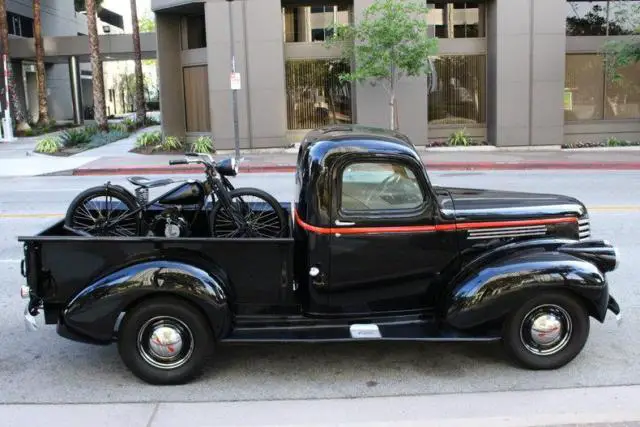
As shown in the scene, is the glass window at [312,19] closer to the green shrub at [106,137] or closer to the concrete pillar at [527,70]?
the concrete pillar at [527,70]

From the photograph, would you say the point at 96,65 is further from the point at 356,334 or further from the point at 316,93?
the point at 356,334

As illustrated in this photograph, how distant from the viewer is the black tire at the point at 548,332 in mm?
4535

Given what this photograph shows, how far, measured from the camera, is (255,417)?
4.02m

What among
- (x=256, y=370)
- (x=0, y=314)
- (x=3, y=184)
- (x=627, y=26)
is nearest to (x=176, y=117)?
(x=3, y=184)

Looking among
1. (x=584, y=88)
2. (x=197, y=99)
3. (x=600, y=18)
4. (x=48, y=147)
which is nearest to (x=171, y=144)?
(x=197, y=99)

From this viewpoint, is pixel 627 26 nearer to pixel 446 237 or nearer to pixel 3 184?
pixel 3 184

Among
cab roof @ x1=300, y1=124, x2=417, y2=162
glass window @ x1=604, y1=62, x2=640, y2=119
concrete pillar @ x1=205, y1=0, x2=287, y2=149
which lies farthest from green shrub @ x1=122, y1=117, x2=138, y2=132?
cab roof @ x1=300, y1=124, x2=417, y2=162

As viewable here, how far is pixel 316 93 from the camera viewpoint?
21.9 meters

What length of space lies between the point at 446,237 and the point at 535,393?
1.16m

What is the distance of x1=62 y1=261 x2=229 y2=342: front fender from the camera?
438 centimetres

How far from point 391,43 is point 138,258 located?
15.0 metres

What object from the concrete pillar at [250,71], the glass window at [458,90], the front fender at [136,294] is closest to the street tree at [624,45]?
the glass window at [458,90]

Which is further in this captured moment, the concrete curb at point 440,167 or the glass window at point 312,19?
the glass window at point 312,19

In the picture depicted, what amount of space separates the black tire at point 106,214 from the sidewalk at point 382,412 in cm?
175
